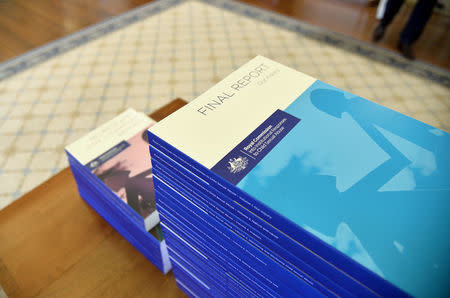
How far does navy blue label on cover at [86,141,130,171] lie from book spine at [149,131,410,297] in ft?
1.53

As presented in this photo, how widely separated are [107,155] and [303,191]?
0.65m

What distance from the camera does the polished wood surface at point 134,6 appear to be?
10.0ft

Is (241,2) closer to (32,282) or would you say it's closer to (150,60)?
(150,60)

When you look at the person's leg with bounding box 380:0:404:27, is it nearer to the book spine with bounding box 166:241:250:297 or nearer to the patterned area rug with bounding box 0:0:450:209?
the patterned area rug with bounding box 0:0:450:209

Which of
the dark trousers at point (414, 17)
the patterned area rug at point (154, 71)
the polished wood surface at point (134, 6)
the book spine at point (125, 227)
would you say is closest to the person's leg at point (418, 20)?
the dark trousers at point (414, 17)

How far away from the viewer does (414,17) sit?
9.74ft

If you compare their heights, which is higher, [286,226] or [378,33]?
[286,226]

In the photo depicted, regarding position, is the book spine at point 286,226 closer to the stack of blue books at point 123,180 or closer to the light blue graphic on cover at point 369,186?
the light blue graphic on cover at point 369,186

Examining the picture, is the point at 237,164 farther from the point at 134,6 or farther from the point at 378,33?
the point at 134,6

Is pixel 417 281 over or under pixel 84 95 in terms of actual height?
over

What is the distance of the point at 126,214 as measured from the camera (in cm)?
76

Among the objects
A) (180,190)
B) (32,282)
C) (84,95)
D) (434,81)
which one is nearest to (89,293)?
(32,282)

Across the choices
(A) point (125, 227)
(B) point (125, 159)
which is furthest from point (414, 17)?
(A) point (125, 227)

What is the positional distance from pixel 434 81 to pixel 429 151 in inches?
115
